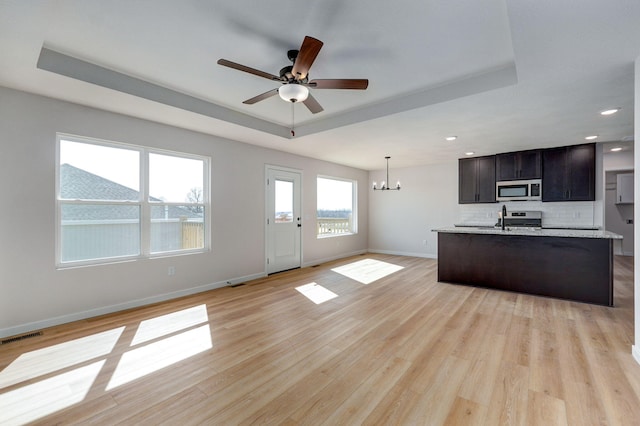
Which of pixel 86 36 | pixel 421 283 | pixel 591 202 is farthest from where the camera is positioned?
pixel 591 202

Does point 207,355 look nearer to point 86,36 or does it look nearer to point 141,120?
point 86,36

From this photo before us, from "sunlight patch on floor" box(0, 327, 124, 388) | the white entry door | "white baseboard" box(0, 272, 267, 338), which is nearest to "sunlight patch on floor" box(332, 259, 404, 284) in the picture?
the white entry door

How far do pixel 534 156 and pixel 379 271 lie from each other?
395 centimetres

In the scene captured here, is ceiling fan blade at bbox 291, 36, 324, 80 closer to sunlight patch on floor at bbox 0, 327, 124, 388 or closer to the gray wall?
the gray wall

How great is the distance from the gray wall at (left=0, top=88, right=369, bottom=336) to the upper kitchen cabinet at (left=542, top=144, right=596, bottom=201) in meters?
5.84

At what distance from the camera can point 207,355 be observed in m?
2.47

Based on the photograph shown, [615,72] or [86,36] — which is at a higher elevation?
[86,36]

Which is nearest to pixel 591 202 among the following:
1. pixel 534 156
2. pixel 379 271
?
pixel 534 156

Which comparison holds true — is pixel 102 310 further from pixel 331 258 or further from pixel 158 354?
pixel 331 258

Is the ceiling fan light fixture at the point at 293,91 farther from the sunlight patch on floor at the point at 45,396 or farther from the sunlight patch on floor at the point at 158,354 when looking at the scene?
the sunlight patch on floor at the point at 45,396

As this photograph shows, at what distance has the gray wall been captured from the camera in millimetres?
2902

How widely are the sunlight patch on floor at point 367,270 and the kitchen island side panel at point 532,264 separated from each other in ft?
3.69

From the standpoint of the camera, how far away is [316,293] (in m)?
4.32

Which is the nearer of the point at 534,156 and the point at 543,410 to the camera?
the point at 543,410
